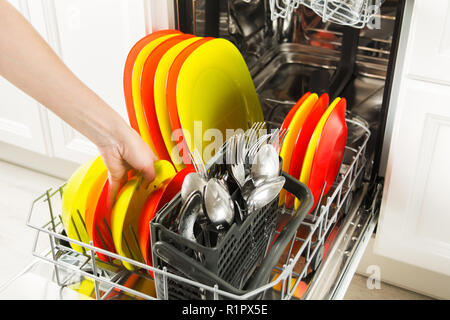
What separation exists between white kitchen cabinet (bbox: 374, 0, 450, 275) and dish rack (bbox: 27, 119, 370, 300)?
0.33ft

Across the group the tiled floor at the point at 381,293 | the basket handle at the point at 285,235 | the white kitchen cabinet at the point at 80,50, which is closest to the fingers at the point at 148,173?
the basket handle at the point at 285,235

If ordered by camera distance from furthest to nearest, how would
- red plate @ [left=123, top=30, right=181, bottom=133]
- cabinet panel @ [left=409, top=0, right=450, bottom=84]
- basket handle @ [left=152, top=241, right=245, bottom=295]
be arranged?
1. red plate @ [left=123, top=30, right=181, bottom=133]
2. cabinet panel @ [left=409, top=0, right=450, bottom=84]
3. basket handle @ [left=152, top=241, right=245, bottom=295]

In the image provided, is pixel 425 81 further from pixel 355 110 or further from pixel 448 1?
pixel 355 110

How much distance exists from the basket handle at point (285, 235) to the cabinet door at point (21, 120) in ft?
3.28

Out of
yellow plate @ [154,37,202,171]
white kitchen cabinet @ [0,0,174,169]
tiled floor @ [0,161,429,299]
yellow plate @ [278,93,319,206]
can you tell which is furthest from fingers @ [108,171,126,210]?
tiled floor @ [0,161,429,299]

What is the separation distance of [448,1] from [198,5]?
23.7 inches

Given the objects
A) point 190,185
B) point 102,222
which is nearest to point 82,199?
point 102,222

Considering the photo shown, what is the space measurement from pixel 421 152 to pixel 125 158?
61cm

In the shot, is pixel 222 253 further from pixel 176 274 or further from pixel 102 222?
pixel 102 222

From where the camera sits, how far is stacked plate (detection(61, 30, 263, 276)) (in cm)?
87

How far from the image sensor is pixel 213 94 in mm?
1127

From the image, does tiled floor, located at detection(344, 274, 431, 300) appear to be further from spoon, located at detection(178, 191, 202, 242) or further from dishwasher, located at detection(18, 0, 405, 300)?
spoon, located at detection(178, 191, 202, 242)

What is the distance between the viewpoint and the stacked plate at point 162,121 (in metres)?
0.87

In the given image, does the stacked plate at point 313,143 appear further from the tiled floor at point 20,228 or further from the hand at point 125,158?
the tiled floor at point 20,228
